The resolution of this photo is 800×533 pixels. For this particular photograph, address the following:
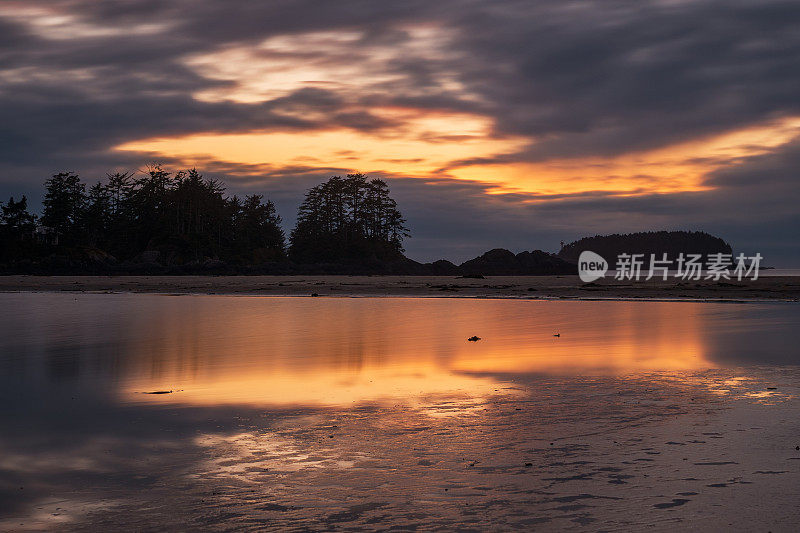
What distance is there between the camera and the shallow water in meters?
6.83

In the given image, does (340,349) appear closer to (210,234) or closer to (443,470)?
(443,470)

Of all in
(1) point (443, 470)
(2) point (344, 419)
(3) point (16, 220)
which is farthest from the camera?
(3) point (16, 220)

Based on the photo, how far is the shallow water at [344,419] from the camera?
6832mm

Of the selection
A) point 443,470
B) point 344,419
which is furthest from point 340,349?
point 443,470

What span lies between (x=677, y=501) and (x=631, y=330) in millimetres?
20044

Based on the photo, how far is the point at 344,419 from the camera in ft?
35.5

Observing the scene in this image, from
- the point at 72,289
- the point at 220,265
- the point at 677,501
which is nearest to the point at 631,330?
the point at 677,501

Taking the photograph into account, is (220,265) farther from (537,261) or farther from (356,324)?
(356,324)

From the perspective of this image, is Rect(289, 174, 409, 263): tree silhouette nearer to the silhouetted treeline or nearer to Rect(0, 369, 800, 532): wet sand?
the silhouetted treeline

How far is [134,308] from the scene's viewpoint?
39.2 meters

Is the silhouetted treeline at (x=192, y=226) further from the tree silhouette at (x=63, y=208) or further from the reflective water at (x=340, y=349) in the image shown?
the reflective water at (x=340, y=349)

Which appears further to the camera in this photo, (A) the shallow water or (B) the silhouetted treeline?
(B) the silhouetted treeline

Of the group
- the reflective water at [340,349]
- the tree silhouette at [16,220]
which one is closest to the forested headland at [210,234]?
the tree silhouette at [16,220]

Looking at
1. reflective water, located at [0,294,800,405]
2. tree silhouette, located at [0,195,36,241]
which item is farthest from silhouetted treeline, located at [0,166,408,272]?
reflective water, located at [0,294,800,405]
